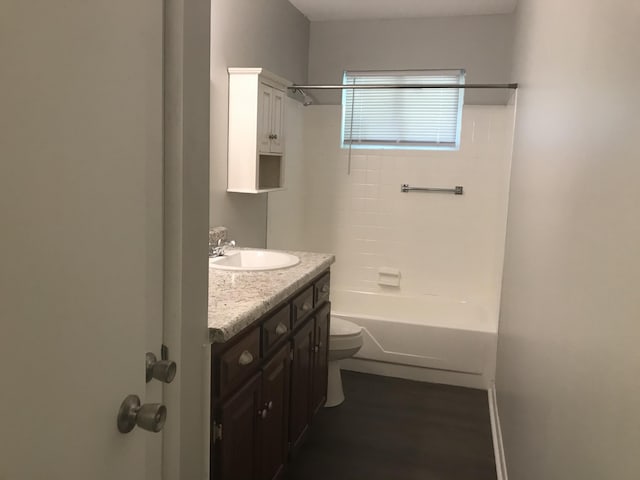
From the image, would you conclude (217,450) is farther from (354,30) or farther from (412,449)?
(354,30)

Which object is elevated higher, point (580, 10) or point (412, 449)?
point (580, 10)

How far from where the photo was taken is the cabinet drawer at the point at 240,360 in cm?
156

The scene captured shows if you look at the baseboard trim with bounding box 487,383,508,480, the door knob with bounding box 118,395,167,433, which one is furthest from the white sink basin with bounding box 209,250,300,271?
the door knob with bounding box 118,395,167,433

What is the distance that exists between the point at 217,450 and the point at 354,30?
3.37 metres

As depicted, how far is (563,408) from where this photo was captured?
133 cm

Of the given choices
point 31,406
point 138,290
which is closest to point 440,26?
point 138,290

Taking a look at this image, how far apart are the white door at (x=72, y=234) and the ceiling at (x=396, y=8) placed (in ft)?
9.89

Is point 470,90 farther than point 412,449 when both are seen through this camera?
Yes

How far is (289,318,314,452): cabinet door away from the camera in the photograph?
2.23 meters

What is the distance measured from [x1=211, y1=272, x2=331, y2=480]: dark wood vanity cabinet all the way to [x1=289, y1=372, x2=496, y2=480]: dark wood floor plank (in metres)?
0.21

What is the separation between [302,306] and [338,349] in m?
0.83

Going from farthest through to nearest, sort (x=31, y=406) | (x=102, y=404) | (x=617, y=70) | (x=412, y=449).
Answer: (x=412, y=449)
(x=617, y=70)
(x=102, y=404)
(x=31, y=406)

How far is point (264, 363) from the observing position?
1879 mm

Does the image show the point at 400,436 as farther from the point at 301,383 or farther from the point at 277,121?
the point at 277,121
